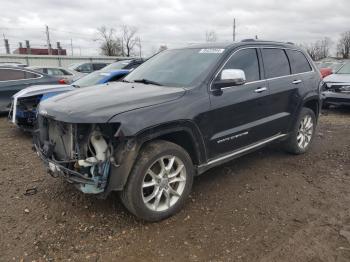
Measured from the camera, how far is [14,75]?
9.56 m

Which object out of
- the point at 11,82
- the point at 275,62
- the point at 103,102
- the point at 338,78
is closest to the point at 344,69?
the point at 338,78

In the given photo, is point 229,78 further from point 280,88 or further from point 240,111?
point 280,88

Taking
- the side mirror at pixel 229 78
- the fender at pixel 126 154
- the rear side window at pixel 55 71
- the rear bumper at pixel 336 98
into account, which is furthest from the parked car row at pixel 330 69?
the rear side window at pixel 55 71

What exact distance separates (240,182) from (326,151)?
7.70ft

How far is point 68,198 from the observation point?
163 inches

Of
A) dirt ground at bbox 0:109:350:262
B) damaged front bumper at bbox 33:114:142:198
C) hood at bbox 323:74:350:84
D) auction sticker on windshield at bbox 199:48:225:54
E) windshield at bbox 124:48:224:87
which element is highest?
auction sticker on windshield at bbox 199:48:225:54

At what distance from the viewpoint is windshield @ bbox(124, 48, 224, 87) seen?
4.11 meters

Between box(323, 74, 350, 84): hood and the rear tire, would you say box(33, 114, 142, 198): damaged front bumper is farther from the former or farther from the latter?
box(323, 74, 350, 84): hood

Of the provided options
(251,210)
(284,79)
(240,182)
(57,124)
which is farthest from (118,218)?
(284,79)

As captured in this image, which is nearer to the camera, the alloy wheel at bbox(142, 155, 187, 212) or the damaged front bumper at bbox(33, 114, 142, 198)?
the damaged front bumper at bbox(33, 114, 142, 198)

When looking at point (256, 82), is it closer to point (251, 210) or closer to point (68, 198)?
point (251, 210)

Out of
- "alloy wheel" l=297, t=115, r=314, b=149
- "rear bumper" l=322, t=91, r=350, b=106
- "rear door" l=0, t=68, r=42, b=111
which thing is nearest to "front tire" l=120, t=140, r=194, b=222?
"alloy wheel" l=297, t=115, r=314, b=149

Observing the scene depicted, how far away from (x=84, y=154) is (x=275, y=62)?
3.19 meters

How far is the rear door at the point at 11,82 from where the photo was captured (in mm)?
9310
